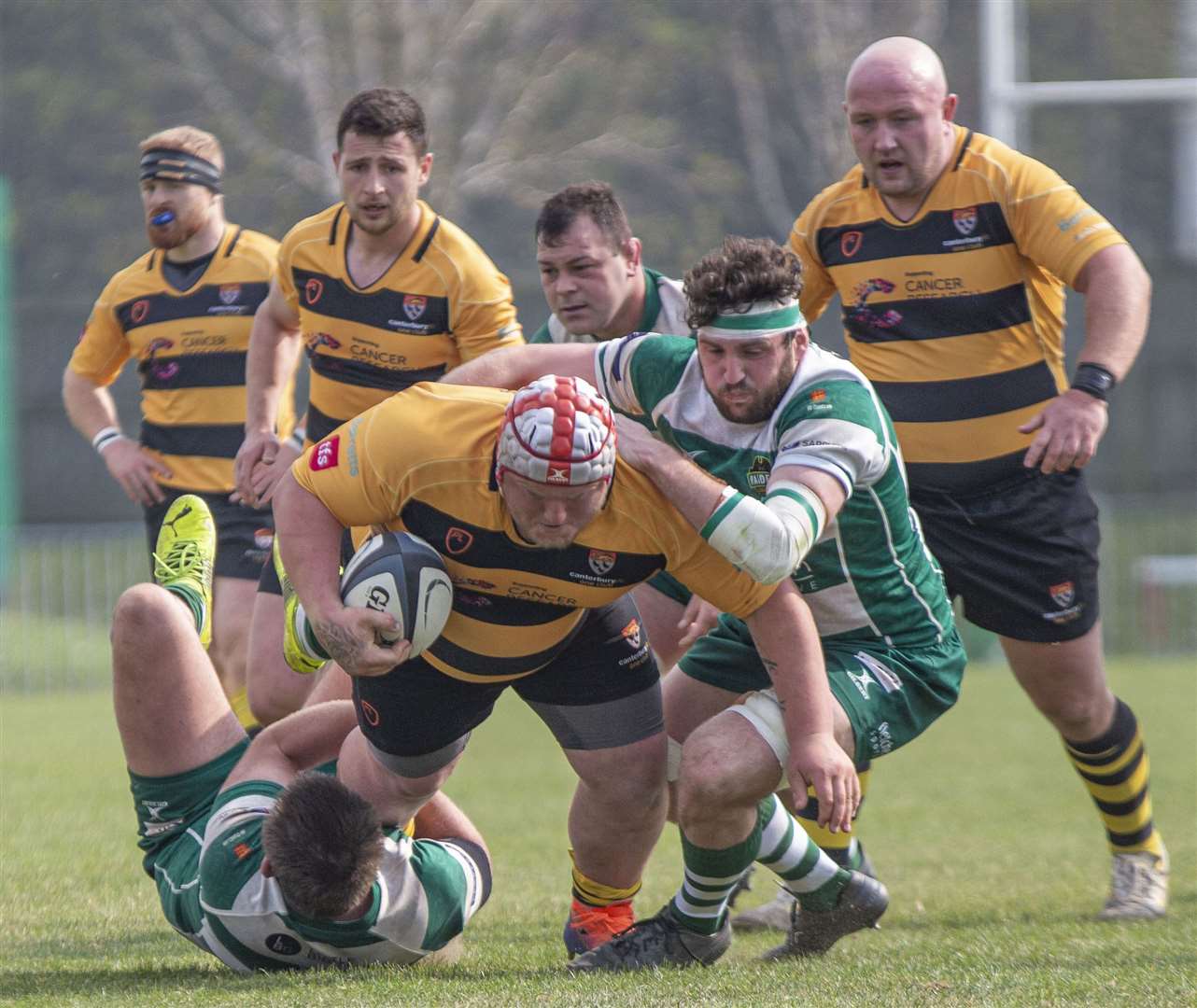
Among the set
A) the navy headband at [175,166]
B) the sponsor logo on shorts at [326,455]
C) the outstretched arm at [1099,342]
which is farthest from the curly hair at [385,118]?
→ the outstretched arm at [1099,342]

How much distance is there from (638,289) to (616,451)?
1.66 metres

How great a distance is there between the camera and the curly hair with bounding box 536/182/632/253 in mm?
5438

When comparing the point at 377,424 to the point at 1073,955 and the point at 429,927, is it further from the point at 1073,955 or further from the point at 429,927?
the point at 1073,955

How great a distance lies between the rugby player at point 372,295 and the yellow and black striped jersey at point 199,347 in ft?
3.36

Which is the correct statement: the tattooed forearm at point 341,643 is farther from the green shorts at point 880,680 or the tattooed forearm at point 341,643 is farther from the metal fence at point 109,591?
the metal fence at point 109,591

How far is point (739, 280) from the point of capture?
4.23 metres

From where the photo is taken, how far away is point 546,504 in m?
3.88

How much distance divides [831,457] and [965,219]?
1608 mm

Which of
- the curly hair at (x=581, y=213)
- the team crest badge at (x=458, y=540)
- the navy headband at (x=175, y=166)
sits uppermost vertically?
the navy headband at (x=175, y=166)

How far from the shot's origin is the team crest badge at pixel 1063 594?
5344 millimetres

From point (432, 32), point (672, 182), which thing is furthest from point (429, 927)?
point (432, 32)

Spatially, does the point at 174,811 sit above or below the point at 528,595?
below

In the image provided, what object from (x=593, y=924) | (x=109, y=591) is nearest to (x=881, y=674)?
(x=593, y=924)

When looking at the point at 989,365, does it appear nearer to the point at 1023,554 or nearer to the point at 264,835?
the point at 1023,554
